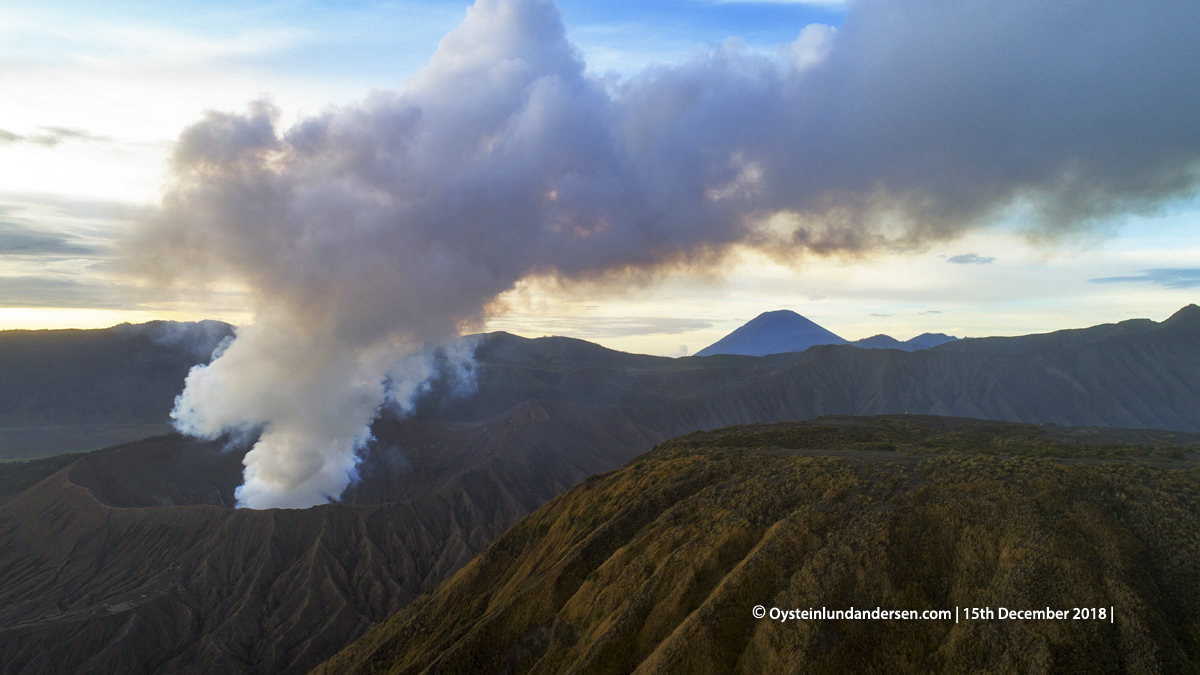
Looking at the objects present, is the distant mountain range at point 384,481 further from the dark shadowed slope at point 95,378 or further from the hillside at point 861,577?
the hillside at point 861,577

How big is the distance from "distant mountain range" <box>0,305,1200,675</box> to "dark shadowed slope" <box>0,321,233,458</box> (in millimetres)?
905

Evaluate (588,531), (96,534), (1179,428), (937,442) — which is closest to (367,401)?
(96,534)

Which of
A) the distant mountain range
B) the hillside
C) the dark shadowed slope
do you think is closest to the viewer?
the hillside

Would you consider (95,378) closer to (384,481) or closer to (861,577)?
(384,481)

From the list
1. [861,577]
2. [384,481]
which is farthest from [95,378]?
[861,577]

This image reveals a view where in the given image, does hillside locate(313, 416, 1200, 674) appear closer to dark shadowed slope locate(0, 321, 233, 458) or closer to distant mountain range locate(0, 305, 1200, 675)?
distant mountain range locate(0, 305, 1200, 675)

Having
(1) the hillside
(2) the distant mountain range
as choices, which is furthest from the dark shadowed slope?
(1) the hillside

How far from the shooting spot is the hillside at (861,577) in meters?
19.5

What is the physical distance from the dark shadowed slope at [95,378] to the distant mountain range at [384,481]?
905 mm

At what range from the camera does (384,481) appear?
4109 inches

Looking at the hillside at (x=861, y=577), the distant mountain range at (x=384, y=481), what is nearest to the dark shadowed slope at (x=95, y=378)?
the distant mountain range at (x=384, y=481)

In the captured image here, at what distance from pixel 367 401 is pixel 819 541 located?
104577mm

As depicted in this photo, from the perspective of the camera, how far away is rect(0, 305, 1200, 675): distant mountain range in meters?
55.7

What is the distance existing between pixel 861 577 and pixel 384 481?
96476mm
